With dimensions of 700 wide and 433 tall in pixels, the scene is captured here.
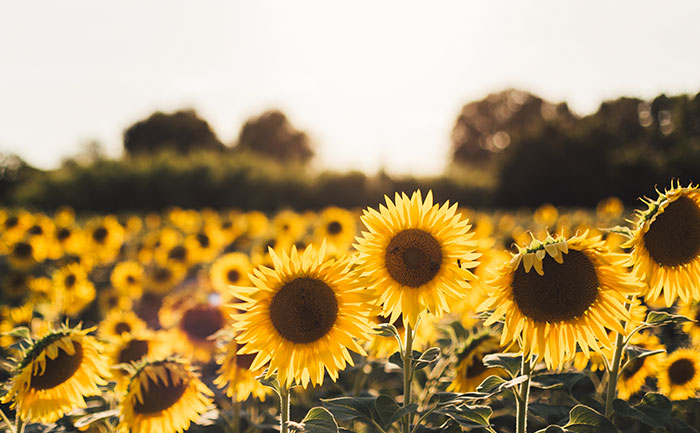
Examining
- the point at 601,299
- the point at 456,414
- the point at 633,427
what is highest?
the point at 601,299

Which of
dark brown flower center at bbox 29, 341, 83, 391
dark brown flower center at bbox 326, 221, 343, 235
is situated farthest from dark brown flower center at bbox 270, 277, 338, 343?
dark brown flower center at bbox 326, 221, 343, 235

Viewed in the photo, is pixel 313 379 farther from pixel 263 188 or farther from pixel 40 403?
pixel 263 188

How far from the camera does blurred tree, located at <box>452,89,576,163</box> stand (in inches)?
2073

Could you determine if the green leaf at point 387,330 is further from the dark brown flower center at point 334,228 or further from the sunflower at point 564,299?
the dark brown flower center at point 334,228

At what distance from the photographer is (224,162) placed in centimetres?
2531

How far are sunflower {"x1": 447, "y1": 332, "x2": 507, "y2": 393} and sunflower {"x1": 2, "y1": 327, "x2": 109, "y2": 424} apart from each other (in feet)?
5.21

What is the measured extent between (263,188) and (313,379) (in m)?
22.2

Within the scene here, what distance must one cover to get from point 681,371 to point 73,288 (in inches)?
247

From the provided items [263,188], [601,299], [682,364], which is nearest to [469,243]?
[601,299]

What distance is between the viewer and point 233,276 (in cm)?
544

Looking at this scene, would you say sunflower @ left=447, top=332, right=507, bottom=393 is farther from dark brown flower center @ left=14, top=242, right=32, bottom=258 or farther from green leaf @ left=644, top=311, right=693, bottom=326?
dark brown flower center @ left=14, top=242, right=32, bottom=258

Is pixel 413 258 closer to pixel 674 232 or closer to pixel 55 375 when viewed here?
pixel 674 232

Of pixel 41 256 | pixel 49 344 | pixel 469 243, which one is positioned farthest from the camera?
pixel 41 256

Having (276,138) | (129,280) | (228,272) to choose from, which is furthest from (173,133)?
(228,272)
